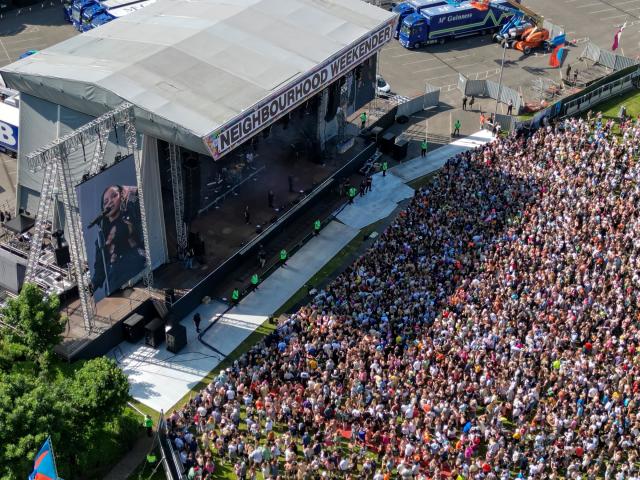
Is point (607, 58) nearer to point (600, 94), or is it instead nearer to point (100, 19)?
point (600, 94)

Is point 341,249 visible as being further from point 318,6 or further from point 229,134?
point 318,6

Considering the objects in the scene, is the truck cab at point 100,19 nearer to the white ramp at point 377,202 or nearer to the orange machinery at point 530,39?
the white ramp at point 377,202

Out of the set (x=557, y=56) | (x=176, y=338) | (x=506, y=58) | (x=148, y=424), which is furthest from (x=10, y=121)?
(x=557, y=56)

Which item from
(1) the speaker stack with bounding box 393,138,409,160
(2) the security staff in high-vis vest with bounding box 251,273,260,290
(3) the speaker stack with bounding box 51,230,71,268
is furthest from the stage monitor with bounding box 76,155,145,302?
(1) the speaker stack with bounding box 393,138,409,160

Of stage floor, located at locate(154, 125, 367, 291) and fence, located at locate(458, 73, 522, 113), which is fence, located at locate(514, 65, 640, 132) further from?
stage floor, located at locate(154, 125, 367, 291)

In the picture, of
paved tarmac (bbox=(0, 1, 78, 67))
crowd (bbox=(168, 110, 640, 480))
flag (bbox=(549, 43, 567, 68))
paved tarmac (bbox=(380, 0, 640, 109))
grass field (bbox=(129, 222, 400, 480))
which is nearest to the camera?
crowd (bbox=(168, 110, 640, 480))

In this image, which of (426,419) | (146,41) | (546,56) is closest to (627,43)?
(546,56)
